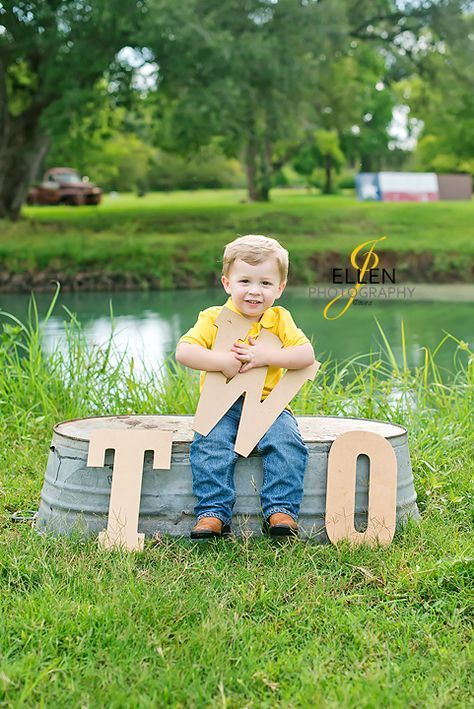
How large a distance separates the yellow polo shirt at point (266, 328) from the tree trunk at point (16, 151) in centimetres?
1557

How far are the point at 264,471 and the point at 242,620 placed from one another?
0.65 metres

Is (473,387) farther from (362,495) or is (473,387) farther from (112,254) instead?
(112,254)

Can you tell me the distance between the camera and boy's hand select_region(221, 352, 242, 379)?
297cm

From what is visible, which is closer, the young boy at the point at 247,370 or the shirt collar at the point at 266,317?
the young boy at the point at 247,370

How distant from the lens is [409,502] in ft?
10.1

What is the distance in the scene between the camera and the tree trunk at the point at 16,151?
17875 mm

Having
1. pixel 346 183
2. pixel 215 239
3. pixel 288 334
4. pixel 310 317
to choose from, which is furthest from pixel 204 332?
pixel 346 183

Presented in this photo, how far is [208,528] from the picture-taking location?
9.00 feet

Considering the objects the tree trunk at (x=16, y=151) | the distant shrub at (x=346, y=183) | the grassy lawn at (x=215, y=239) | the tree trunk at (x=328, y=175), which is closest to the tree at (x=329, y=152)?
the tree trunk at (x=328, y=175)

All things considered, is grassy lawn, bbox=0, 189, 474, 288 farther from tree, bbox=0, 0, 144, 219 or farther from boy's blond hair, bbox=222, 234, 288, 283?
boy's blond hair, bbox=222, 234, 288, 283

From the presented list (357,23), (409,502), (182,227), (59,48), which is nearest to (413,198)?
(357,23)

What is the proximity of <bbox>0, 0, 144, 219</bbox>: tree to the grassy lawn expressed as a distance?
1104 mm

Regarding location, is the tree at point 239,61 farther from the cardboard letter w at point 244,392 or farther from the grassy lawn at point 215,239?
the cardboard letter w at point 244,392

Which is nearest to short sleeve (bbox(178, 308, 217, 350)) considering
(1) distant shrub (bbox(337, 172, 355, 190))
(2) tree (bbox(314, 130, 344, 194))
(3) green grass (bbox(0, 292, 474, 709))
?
(3) green grass (bbox(0, 292, 474, 709))
